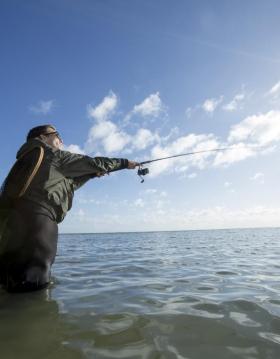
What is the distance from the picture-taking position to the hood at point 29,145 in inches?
213

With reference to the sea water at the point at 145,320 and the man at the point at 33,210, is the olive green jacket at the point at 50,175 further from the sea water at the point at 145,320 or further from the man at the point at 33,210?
the sea water at the point at 145,320

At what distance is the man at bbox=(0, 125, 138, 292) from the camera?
4984mm

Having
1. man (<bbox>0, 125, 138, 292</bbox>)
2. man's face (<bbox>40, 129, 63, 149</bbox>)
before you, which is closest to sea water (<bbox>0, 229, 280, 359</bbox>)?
man (<bbox>0, 125, 138, 292</bbox>)

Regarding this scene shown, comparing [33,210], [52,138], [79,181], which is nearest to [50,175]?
[33,210]

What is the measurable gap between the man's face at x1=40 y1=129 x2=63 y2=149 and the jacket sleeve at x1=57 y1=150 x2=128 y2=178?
539mm

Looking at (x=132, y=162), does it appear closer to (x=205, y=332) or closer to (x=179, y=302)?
(x=179, y=302)

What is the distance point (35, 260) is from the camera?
500 centimetres

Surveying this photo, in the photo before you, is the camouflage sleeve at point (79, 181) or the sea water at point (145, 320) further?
the camouflage sleeve at point (79, 181)

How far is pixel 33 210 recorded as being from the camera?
5094mm

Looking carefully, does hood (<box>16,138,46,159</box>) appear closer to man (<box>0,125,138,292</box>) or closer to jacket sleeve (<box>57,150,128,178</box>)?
man (<box>0,125,138,292</box>)

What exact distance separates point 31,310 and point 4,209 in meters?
1.70

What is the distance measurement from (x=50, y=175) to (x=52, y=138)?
1.07 meters

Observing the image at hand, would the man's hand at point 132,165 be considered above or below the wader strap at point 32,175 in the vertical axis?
above

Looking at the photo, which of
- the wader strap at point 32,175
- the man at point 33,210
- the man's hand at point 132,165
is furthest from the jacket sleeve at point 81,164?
the man's hand at point 132,165
